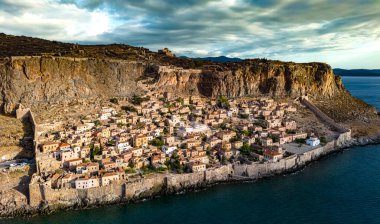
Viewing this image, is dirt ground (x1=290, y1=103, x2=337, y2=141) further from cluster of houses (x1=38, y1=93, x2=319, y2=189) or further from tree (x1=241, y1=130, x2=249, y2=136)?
tree (x1=241, y1=130, x2=249, y2=136)

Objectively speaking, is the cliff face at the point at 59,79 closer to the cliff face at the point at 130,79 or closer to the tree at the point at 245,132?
the cliff face at the point at 130,79

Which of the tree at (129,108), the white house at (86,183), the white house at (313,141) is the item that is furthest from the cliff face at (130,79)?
the white house at (313,141)

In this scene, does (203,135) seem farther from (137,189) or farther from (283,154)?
(137,189)

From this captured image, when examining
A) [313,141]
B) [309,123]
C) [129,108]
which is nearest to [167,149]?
[129,108]

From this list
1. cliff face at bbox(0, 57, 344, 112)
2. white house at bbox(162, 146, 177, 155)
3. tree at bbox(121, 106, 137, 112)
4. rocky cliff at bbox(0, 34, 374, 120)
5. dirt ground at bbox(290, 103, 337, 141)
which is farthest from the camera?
tree at bbox(121, 106, 137, 112)

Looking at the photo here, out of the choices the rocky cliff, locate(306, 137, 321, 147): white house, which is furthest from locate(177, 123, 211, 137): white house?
the rocky cliff

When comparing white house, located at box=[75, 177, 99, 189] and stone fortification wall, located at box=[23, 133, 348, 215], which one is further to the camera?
white house, located at box=[75, 177, 99, 189]

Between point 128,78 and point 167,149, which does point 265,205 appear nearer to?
point 167,149
